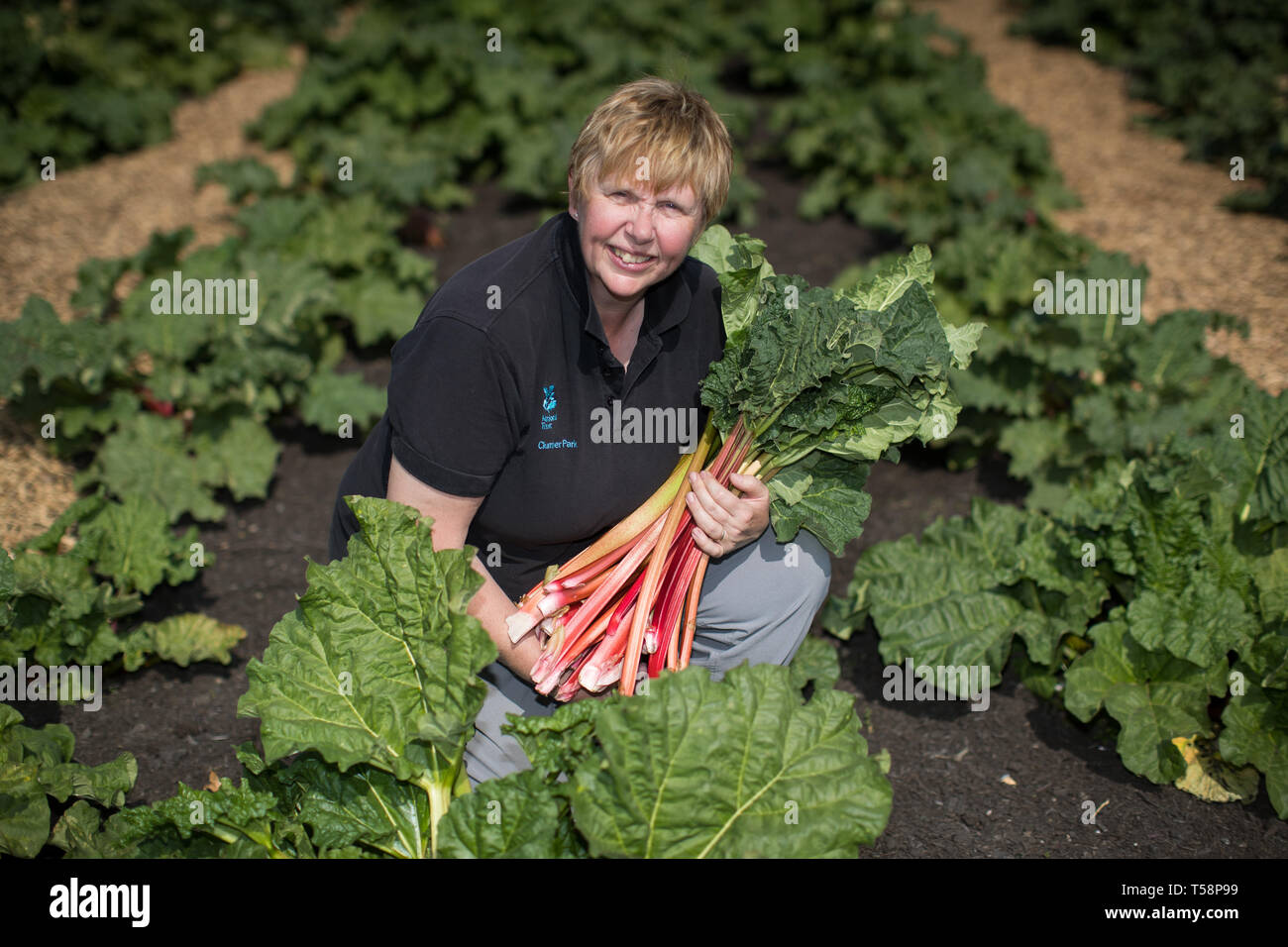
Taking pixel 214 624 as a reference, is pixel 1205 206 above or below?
above

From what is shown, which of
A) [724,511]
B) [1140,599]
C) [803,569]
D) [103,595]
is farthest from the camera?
[103,595]

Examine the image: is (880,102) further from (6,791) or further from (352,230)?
(6,791)

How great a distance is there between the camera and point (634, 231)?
Answer: 2.79 m

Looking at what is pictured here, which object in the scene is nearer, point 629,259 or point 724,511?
point 629,259

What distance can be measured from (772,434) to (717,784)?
104 centimetres

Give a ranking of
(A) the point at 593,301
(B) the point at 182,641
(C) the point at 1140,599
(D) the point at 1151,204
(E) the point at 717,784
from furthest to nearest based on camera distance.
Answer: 1. (D) the point at 1151,204
2. (B) the point at 182,641
3. (C) the point at 1140,599
4. (A) the point at 593,301
5. (E) the point at 717,784

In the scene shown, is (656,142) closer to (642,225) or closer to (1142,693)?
(642,225)

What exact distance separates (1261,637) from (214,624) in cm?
335

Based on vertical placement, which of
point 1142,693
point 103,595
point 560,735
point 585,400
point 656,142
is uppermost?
point 656,142

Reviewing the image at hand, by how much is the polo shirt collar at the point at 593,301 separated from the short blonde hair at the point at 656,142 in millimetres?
132

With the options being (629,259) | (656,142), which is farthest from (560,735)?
(656,142)

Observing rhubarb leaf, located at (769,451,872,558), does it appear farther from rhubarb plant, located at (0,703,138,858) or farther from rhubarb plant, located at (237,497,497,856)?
rhubarb plant, located at (0,703,138,858)
